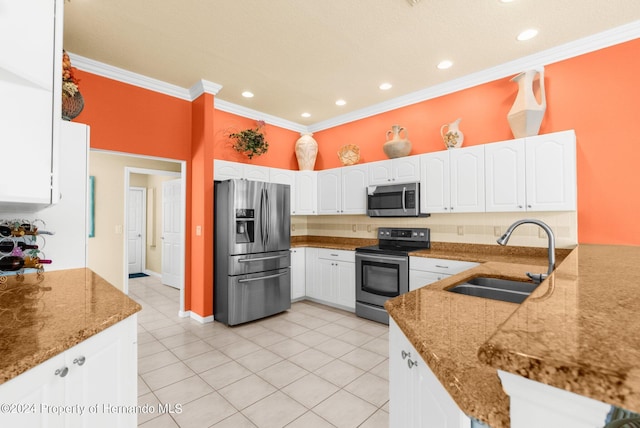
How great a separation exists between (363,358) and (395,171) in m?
2.23

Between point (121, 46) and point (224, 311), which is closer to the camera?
point (121, 46)

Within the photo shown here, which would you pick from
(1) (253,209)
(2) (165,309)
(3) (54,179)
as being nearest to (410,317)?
(3) (54,179)

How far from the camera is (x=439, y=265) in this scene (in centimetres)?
310

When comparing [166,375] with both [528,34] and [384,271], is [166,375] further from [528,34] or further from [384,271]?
[528,34]

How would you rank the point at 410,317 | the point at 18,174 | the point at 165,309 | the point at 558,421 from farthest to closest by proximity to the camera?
the point at 165,309 < the point at 18,174 < the point at 410,317 < the point at 558,421

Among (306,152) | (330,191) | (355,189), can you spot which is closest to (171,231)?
(306,152)

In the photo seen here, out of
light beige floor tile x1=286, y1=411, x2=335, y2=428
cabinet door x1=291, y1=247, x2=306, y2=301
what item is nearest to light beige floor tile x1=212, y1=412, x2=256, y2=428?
light beige floor tile x1=286, y1=411, x2=335, y2=428

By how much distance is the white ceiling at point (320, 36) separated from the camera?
2291 mm

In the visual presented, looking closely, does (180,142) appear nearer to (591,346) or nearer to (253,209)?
(253,209)

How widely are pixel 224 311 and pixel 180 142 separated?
7.32 ft

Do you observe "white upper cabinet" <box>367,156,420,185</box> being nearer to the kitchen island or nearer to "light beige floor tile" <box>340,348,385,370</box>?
"light beige floor tile" <box>340,348,385,370</box>

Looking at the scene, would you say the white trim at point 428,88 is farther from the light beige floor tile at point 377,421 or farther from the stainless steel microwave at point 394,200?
the light beige floor tile at point 377,421

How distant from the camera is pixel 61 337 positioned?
0.92m

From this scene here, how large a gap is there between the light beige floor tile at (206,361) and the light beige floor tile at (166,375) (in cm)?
6
